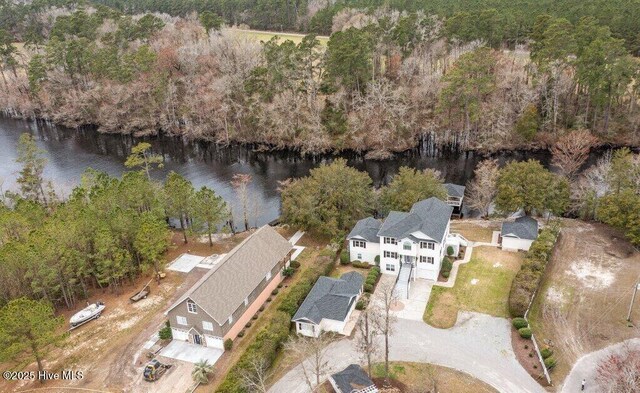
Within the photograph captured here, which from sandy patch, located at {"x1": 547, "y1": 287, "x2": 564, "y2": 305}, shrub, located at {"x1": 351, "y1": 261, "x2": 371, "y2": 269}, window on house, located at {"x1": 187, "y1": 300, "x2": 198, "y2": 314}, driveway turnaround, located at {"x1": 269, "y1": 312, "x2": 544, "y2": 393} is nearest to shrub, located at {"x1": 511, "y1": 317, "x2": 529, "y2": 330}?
driveway turnaround, located at {"x1": 269, "y1": 312, "x2": 544, "y2": 393}

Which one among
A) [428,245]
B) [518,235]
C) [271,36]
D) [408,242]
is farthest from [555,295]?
[271,36]

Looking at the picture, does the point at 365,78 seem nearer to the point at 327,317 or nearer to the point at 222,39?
the point at 222,39

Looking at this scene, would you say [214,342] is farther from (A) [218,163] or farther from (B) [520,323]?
(A) [218,163]

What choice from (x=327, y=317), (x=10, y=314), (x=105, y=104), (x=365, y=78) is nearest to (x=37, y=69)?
(x=105, y=104)

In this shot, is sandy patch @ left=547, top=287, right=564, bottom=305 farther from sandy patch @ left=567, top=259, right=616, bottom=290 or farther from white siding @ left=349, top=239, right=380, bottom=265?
white siding @ left=349, top=239, right=380, bottom=265

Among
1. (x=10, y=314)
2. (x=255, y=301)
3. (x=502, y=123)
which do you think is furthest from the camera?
(x=502, y=123)

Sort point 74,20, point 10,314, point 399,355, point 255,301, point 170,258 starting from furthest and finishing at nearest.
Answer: point 74,20
point 170,258
point 255,301
point 399,355
point 10,314
